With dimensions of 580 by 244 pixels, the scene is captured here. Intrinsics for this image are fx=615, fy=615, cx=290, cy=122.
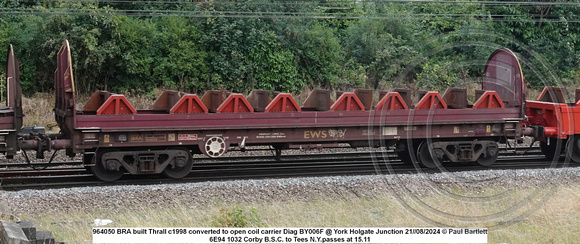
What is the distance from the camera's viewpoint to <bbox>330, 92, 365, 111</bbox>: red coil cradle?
13.9 metres

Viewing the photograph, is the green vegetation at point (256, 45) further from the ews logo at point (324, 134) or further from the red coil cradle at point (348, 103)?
the ews logo at point (324, 134)

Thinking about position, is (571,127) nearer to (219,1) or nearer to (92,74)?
(219,1)

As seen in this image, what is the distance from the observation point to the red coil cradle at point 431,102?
47.0ft

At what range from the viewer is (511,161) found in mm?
16109

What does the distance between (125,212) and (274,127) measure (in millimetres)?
4065

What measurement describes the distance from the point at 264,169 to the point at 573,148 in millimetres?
8072

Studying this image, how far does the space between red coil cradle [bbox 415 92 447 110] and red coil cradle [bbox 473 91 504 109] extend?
2.88 ft

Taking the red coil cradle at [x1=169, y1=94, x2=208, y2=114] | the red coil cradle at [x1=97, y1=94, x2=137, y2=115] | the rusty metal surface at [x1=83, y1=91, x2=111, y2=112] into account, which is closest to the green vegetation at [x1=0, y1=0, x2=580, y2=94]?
the rusty metal surface at [x1=83, y1=91, x2=111, y2=112]

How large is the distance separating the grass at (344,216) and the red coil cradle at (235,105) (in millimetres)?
2707

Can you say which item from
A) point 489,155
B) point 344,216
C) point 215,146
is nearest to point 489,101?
point 489,155

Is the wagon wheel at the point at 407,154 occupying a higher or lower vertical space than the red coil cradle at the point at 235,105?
lower

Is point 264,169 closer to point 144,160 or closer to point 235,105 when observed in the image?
point 235,105

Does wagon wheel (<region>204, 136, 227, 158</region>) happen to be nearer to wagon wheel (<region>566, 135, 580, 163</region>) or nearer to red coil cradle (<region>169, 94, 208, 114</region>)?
red coil cradle (<region>169, 94, 208, 114</region>)

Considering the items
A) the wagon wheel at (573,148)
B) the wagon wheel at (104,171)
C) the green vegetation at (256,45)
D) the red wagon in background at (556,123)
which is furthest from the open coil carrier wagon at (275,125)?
the green vegetation at (256,45)
